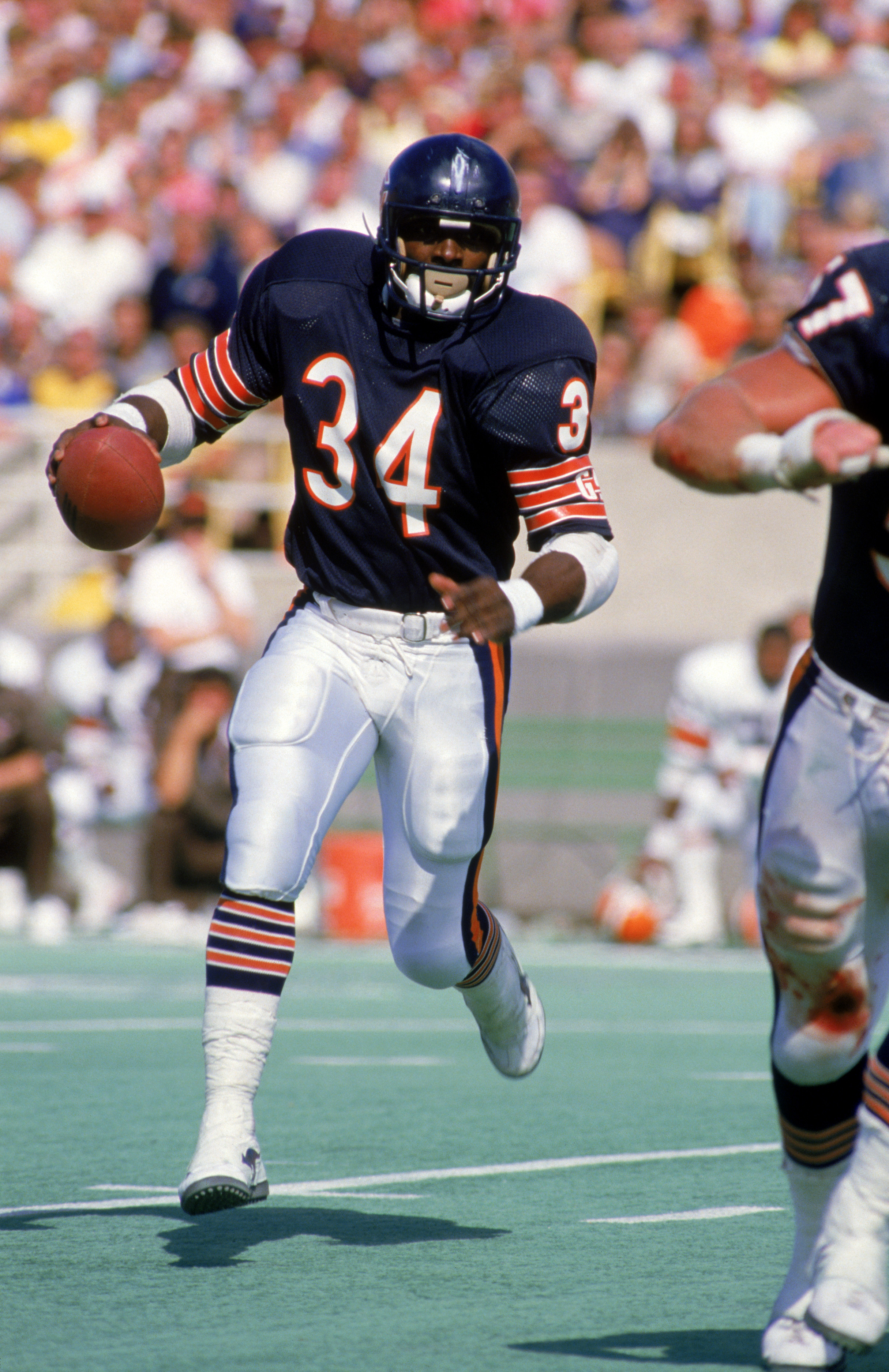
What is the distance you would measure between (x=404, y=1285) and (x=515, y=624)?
109 cm

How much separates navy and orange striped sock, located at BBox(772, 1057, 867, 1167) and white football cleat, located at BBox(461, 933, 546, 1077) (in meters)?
1.53

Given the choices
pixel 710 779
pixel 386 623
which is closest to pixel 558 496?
pixel 386 623

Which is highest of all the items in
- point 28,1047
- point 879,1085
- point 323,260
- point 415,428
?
point 323,260

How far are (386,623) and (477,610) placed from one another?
2.26 feet

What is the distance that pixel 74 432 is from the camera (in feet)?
13.9

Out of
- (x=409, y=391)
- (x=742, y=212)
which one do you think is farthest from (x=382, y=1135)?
(x=742, y=212)

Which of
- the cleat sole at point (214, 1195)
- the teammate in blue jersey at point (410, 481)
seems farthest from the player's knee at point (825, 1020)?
the teammate in blue jersey at point (410, 481)

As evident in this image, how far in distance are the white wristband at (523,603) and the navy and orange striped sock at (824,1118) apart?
94cm

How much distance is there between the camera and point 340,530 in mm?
4223

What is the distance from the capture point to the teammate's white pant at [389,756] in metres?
3.95

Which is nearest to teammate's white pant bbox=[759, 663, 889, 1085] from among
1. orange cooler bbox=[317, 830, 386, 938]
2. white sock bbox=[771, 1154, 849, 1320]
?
Answer: white sock bbox=[771, 1154, 849, 1320]

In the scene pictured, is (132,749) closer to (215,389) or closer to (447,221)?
(215,389)

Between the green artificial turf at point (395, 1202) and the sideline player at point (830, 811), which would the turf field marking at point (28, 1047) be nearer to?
the green artificial turf at point (395, 1202)

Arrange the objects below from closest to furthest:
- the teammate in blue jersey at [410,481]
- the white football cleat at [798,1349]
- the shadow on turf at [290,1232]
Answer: the white football cleat at [798,1349] < the shadow on turf at [290,1232] < the teammate in blue jersey at [410,481]
